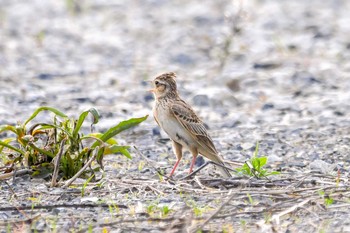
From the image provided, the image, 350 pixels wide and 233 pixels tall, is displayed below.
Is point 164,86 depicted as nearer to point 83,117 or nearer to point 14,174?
point 83,117

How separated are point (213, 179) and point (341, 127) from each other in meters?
3.17

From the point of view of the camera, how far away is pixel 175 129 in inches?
315

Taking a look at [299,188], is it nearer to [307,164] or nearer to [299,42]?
[307,164]

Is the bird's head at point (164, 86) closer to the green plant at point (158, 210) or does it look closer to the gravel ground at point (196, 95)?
the gravel ground at point (196, 95)

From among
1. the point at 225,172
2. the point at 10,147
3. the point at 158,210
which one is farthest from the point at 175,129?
the point at 158,210

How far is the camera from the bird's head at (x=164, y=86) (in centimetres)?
821

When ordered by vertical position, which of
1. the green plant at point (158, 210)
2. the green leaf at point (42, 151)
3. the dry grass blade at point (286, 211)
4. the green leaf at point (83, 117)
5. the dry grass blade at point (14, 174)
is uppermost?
the green leaf at point (83, 117)

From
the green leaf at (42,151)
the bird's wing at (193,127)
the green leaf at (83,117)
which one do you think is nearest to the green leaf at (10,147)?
the green leaf at (42,151)

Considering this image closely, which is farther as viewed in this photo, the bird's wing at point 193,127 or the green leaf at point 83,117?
the bird's wing at point 193,127

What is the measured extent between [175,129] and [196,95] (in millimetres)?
3481

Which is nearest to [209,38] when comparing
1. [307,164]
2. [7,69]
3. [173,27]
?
[173,27]

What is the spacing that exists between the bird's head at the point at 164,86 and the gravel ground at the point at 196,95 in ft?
2.08

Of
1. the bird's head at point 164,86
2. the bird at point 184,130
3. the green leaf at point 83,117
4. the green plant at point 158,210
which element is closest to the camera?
the green plant at point 158,210

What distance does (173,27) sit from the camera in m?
16.9
